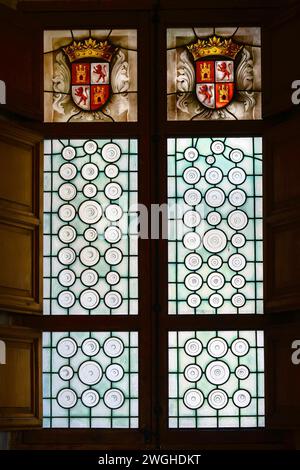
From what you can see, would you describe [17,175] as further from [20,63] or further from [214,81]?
[214,81]

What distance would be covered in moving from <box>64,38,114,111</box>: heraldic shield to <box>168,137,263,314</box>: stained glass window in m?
0.53

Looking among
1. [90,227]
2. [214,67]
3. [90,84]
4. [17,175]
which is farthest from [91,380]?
[214,67]

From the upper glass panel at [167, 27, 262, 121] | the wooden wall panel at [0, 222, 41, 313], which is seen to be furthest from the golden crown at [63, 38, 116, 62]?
the wooden wall panel at [0, 222, 41, 313]

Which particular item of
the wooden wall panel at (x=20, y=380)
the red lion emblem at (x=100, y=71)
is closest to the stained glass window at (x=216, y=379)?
the wooden wall panel at (x=20, y=380)

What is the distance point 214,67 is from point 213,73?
38mm

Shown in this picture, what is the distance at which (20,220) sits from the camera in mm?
6434

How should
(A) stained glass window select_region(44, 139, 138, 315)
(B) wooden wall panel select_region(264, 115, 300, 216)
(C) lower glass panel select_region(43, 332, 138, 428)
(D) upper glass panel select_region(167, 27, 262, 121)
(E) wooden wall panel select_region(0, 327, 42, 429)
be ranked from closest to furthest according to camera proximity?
1. (E) wooden wall panel select_region(0, 327, 42, 429)
2. (B) wooden wall panel select_region(264, 115, 300, 216)
3. (C) lower glass panel select_region(43, 332, 138, 428)
4. (A) stained glass window select_region(44, 139, 138, 315)
5. (D) upper glass panel select_region(167, 27, 262, 121)

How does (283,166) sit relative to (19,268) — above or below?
above

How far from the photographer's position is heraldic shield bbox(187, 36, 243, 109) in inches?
264

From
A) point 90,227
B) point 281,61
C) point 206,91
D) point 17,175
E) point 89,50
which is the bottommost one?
point 90,227

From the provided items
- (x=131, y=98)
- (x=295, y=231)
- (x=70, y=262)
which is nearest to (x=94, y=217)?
(x=70, y=262)

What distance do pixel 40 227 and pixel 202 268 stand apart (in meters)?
0.96

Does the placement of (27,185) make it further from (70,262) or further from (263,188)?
(263,188)

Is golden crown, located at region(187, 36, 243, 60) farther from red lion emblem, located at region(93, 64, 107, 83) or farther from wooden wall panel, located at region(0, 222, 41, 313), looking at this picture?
wooden wall panel, located at region(0, 222, 41, 313)
